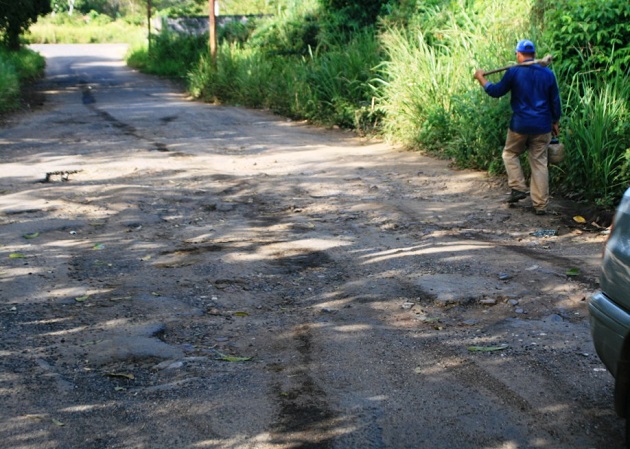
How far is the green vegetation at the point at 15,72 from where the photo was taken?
20.5 m

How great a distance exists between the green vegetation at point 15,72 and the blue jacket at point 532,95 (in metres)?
13.8

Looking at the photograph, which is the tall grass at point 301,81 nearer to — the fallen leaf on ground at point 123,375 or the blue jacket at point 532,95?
the blue jacket at point 532,95

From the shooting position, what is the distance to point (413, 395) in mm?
4391

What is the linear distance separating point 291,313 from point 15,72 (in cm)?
2338

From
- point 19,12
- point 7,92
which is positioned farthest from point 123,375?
point 19,12

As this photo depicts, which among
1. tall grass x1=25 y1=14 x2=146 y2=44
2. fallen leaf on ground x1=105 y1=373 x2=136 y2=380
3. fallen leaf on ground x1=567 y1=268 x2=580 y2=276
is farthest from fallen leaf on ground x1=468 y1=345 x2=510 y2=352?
tall grass x1=25 y1=14 x2=146 y2=44

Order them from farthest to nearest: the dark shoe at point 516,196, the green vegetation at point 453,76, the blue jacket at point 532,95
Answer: the green vegetation at point 453,76 → the dark shoe at point 516,196 → the blue jacket at point 532,95

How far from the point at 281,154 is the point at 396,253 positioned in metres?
6.54

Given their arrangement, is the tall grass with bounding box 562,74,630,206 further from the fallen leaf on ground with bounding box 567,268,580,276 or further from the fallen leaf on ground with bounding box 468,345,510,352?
the fallen leaf on ground with bounding box 468,345,510,352

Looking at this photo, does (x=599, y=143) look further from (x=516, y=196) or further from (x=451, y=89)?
(x=451, y=89)

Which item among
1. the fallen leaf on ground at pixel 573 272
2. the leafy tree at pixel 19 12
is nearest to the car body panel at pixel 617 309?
the fallen leaf on ground at pixel 573 272

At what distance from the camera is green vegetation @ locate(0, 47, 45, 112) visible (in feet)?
67.2

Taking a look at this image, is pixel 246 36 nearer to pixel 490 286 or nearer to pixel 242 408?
pixel 490 286

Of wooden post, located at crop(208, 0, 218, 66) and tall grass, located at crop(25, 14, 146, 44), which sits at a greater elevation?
wooden post, located at crop(208, 0, 218, 66)
